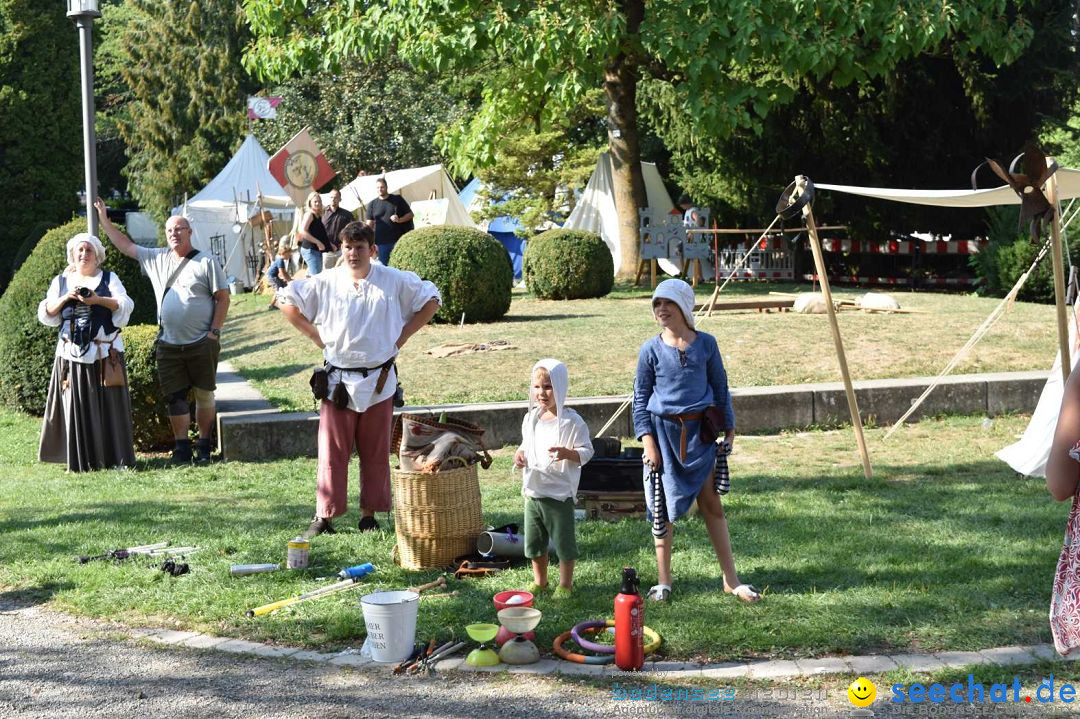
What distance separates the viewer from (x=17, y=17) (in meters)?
34.6

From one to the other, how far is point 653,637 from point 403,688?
1066 mm

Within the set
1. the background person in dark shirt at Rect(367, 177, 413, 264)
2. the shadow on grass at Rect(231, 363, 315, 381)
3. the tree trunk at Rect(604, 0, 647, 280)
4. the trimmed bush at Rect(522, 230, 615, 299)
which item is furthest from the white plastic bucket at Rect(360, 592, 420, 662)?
the tree trunk at Rect(604, 0, 647, 280)

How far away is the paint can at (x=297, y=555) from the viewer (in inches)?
266

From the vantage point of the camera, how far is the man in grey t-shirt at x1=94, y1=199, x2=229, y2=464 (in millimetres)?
9805

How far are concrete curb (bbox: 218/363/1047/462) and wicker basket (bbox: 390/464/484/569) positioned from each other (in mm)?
3338

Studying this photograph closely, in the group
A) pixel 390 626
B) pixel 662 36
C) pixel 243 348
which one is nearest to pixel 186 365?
pixel 390 626

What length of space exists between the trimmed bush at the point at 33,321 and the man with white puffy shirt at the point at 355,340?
5.89 metres

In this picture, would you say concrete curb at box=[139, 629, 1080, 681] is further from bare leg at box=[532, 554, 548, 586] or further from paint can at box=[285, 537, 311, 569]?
paint can at box=[285, 537, 311, 569]

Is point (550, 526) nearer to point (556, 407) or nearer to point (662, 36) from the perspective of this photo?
point (556, 407)

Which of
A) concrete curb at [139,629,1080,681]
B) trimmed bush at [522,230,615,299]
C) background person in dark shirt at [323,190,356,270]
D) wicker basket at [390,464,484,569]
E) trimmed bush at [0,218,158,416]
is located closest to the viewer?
concrete curb at [139,629,1080,681]

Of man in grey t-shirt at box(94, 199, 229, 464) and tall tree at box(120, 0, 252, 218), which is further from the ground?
tall tree at box(120, 0, 252, 218)

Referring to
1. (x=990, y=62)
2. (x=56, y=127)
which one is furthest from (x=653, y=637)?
(x=56, y=127)

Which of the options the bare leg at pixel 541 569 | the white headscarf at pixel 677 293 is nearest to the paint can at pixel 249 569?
the bare leg at pixel 541 569

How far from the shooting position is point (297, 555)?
22.2 feet
